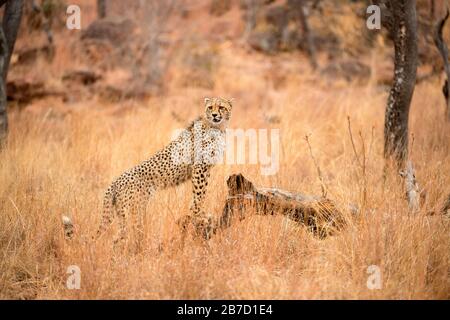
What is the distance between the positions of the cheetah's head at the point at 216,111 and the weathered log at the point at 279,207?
0.86 m

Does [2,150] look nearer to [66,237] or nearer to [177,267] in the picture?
[66,237]

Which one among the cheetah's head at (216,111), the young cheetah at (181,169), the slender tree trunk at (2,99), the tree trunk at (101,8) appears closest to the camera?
the young cheetah at (181,169)

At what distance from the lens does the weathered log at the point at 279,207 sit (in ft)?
11.6

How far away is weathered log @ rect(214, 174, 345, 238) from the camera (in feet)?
11.6

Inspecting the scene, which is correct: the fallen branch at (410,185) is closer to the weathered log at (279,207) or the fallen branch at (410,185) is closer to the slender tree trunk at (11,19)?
the weathered log at (279,207)

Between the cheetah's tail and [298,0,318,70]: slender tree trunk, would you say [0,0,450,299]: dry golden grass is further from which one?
[298,0,318,70]: slender tree trunk

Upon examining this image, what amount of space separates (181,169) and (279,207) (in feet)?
3.29

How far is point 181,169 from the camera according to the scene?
431 cm

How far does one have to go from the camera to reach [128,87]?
957 cm
